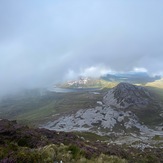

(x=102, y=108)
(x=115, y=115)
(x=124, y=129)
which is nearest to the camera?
(x=124, y=129)

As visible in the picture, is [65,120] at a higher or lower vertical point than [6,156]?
lower

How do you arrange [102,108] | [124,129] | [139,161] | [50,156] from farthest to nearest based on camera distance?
A: [102,108] → [124,129] → [139,161] → [50,156]

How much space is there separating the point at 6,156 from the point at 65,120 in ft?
510

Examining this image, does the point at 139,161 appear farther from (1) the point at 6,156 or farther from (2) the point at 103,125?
(2) the point at 103,125

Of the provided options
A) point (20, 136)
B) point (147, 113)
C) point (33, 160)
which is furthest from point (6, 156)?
point (147, 113)

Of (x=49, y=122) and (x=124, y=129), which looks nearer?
(x=124, y=129)

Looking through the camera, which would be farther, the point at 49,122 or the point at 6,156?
the point at 49,122

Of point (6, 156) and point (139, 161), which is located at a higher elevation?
point (6, 156)

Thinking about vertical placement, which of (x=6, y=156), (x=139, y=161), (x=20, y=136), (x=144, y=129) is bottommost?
(x=144, y=129)

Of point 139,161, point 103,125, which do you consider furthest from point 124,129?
point 139,161

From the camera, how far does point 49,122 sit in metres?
168

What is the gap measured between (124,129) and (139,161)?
121 m

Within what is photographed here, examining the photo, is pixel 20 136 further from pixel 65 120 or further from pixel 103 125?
pixel 65 120

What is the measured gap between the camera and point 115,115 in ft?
532
